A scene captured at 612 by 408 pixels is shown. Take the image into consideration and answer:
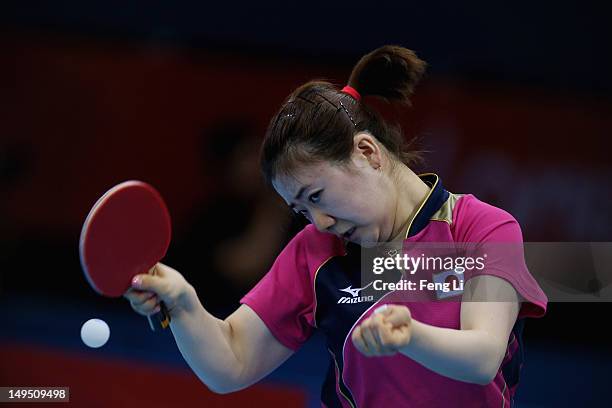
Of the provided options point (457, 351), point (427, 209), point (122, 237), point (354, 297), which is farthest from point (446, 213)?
point (122, 237)

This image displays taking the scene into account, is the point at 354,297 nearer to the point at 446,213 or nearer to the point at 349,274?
the point at 349,274

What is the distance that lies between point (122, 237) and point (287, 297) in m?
0.49

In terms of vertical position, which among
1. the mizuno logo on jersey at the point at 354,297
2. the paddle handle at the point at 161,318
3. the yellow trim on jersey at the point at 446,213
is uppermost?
the yellow trim on jersey at the point at 446,213

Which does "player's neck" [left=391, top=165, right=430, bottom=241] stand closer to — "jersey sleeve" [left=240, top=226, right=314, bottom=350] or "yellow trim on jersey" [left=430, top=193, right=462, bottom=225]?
"yellow trim on jersey" [left=430, top=193, right=462, bottom=225]

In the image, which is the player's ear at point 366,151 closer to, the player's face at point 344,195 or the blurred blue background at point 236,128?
the player's face at point 344,195

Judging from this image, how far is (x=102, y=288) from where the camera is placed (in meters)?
2.00

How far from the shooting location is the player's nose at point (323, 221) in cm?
216

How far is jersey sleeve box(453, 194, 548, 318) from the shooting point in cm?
208

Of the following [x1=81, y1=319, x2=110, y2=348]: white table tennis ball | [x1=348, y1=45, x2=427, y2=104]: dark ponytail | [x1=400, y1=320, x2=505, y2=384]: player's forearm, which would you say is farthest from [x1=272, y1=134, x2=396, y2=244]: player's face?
[x1=81, y1=319, x2=110, y2=348]: white table tennis ball

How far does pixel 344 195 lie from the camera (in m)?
2.15

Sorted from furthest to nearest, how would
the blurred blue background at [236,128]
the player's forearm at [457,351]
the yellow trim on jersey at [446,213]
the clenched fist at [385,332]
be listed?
1. the blurred blue background at [236,128]
2. the yellow trim on jersey at [446,213]
3. the player's forearm at [457,351]
4. the clenched fist at [385,332]

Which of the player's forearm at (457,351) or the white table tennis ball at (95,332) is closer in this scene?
the player's forearm at (457,351)

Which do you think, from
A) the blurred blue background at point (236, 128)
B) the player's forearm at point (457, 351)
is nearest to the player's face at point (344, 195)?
the player's forearm at point (457, 351)

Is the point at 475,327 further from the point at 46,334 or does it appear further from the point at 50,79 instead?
the point at 50,79
